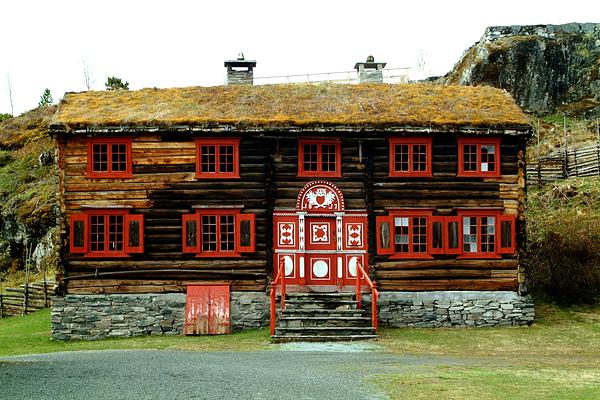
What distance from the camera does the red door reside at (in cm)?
2191

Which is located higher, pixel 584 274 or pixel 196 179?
pixel 196 179

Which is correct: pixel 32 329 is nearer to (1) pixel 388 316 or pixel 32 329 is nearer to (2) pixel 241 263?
(2) pixel 241 263

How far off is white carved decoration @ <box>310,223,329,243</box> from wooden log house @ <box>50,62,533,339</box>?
5 centimetres

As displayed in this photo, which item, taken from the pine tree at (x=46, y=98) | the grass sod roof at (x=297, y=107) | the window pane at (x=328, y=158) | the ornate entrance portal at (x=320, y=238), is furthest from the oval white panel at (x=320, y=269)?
the pine tree at (x=46, y=98)

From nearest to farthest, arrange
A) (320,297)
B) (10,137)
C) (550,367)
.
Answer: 1. (550,367)
2. (320,297)
3. (10,137)

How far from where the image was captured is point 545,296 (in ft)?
84.1

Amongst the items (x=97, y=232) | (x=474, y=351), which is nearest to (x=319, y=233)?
(x=474, y=351)

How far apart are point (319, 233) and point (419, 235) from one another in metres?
3.18

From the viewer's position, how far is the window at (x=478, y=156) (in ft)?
74.4

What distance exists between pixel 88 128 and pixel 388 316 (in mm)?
10946

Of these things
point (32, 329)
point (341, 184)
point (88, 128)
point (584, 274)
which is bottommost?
point (32, 329)

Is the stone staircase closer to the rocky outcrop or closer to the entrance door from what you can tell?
the entrance door

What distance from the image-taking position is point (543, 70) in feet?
162

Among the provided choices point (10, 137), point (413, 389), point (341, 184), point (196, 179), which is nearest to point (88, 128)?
point (196, 179)
